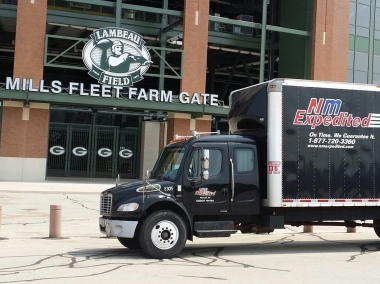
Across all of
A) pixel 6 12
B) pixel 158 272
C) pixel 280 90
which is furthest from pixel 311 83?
pixel 6 12

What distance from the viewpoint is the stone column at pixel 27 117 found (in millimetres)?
33844

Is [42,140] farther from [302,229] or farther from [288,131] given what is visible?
[288,131]

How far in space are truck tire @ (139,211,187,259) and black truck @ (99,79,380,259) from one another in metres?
0.02

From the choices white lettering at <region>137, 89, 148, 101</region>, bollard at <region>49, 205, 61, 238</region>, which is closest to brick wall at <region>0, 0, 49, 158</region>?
white lettering at <region>137, 89, 148, 101</region>

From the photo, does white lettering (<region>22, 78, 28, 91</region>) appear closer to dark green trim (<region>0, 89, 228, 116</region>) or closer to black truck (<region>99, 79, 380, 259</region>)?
dark green trim (<region>0, 89, 228, 116</region>)

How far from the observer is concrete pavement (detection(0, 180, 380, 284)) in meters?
9.27

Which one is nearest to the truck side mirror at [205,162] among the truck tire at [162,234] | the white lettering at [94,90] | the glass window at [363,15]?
the truck tire at [162,234]

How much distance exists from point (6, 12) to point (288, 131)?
2907 centimetres

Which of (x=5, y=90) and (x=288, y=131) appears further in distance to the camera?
(x=5, y=90)

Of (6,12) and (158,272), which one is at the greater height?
(6,12)

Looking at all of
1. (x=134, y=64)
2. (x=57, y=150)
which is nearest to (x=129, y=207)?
(x=134, y=64)

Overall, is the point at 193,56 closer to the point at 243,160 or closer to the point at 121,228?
the point at 243,160

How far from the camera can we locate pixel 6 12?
36594 mm

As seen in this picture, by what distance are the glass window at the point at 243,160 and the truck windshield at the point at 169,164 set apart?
1110 millimetres
